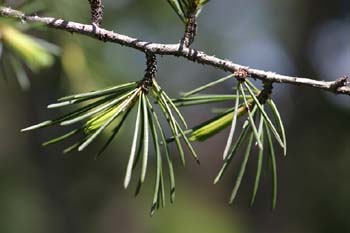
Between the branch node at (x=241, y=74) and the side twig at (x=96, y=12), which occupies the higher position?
the side twig at (x=96, y=12)

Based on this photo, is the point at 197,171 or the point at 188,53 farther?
the point at 197,171

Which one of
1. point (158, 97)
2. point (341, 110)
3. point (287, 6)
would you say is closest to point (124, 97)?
point (158, 97)

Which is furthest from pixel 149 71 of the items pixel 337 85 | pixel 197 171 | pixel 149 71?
pixel 197 171

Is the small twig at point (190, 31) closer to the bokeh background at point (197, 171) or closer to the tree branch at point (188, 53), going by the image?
the tree branch at point (188, 53)

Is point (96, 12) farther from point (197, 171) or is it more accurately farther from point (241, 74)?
point (197, 171)

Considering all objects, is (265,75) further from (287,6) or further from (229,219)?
(287,6)

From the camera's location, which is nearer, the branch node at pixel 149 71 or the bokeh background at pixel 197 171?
the branch node at pixel 149 71

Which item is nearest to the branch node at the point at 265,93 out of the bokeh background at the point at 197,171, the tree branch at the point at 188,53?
the tree branch at the point at 188,53

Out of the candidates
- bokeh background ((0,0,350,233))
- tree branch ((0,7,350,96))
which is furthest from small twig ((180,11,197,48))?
bokeh background ((0,0,350,233))
